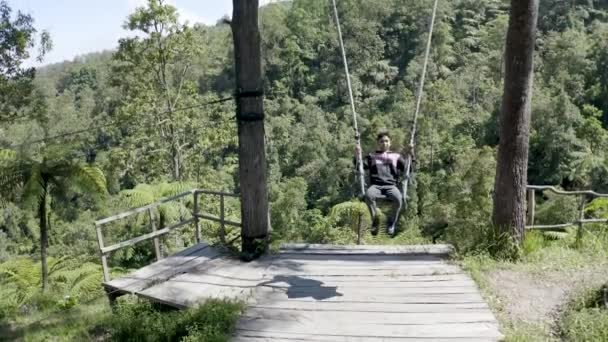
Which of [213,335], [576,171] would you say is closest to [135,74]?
[213,335]

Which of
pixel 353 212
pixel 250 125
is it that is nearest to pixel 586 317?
pixel 250 125

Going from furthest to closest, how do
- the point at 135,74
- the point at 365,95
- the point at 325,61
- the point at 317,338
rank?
1. the point at 325,61
2. the point at 365,95
3. the point at 135,74
4. the point at 317,338

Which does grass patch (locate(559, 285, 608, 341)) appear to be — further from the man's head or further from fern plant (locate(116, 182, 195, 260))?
fern plant (locate(116, 182, 195, 260))

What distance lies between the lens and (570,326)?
4.53 metres

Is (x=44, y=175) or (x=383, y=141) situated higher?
(x=383, y=141)

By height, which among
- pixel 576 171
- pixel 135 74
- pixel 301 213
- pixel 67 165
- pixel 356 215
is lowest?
pixel 301 213

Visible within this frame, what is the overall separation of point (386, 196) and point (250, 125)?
1975mm

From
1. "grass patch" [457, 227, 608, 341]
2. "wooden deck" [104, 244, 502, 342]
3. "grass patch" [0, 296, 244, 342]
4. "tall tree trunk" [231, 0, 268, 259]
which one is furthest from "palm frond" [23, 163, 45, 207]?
"grass patch" [457, 227, 608, 341]

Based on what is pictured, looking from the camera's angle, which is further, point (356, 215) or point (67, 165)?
point (356, 215)

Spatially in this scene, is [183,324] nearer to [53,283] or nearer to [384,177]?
[384,177]

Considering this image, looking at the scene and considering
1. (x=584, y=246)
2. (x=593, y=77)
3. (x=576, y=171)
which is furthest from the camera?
(x=593, y=77)

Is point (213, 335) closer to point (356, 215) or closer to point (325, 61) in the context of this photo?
point (356, 215)

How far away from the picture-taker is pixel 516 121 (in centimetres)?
616

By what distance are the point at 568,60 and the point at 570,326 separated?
4432 cm
